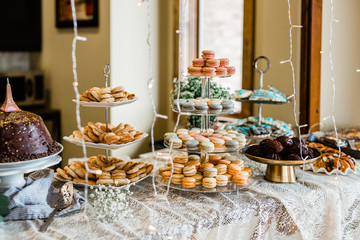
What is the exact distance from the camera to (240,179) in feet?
4.97

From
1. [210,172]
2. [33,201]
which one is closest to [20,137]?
[33,201]

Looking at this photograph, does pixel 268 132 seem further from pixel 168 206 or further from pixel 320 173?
pixel 168 206

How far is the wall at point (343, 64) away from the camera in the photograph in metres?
2.48

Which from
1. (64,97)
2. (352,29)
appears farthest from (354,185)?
(64,97)

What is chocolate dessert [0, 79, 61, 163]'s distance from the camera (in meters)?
1.34

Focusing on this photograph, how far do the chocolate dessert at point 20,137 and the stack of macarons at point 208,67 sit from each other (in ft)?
2.17

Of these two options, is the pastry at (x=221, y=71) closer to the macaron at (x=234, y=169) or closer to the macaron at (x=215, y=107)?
the macaron at (x=215, y=107)

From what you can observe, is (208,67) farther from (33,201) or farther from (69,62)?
(69,62)

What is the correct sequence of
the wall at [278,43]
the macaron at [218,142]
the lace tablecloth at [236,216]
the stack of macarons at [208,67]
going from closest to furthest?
the lace tablecloth at [236,216], the macaron at [218,142], the stack of macarons at [208,67], the wall at [278,43]

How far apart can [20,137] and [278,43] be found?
5.73 ft

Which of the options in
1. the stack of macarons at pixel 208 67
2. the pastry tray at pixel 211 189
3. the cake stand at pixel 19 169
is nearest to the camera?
the cake stand at pixel 19 169

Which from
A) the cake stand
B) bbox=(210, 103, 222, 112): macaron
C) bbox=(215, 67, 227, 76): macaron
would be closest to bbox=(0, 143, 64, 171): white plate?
the cake stand

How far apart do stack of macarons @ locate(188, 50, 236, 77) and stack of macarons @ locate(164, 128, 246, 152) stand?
25 centimetres

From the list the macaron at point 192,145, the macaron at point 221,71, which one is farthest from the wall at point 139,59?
the macaron at point 192,145
